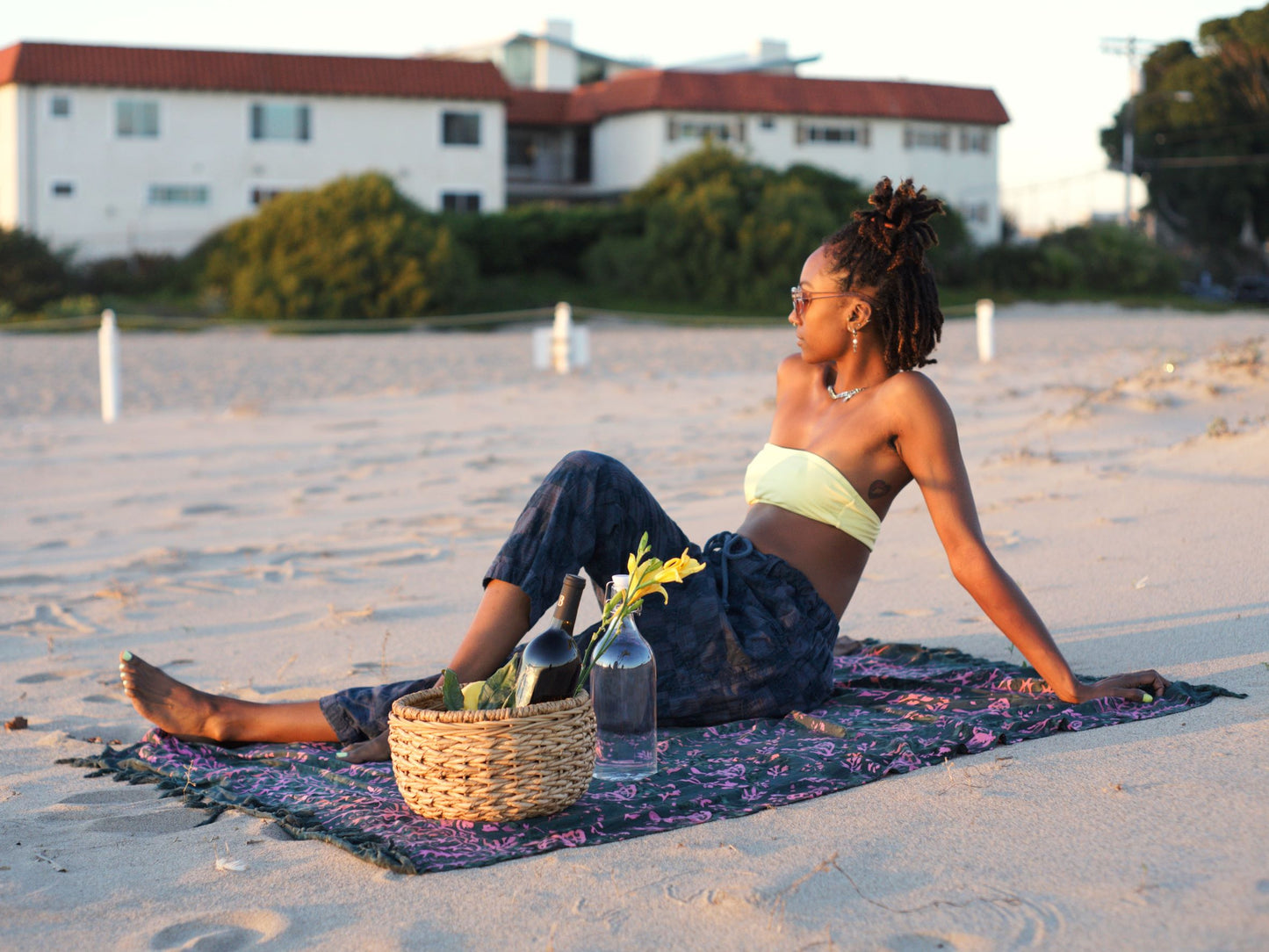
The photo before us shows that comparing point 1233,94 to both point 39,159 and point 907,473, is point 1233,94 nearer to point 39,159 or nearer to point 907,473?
point 907,473

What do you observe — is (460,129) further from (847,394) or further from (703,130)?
(847,394)

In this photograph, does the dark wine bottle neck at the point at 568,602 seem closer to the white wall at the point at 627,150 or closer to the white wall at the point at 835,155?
the white wall at the point at 627,150

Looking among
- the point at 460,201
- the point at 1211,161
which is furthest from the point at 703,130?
the point at 1211,161

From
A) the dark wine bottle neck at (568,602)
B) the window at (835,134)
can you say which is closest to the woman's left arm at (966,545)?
the dark wine bottle neck at (568,602)

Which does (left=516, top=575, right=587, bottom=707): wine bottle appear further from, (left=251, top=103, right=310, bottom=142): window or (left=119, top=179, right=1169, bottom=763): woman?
(left=251, top=103, right=310, bottom=142): window

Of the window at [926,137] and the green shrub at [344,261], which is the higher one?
the window at [926,137]

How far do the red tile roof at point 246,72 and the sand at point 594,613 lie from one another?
69.4 feet

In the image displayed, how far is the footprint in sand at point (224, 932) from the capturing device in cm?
209

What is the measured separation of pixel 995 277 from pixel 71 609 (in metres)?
28.2

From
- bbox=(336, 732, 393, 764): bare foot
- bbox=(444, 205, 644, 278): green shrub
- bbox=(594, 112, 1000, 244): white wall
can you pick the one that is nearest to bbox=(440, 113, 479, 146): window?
bbox=(444, 205, 644, 278): green shrub

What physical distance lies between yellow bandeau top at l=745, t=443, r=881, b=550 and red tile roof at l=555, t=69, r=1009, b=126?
3179 cm

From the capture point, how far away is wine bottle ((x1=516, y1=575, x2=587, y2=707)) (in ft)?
8.25

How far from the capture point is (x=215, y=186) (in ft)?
99.9

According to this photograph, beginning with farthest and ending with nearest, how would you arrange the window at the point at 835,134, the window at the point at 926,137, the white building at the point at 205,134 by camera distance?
the window at the point at 926,137, the window at the point at 835,134, the white building at the point at 205,134
